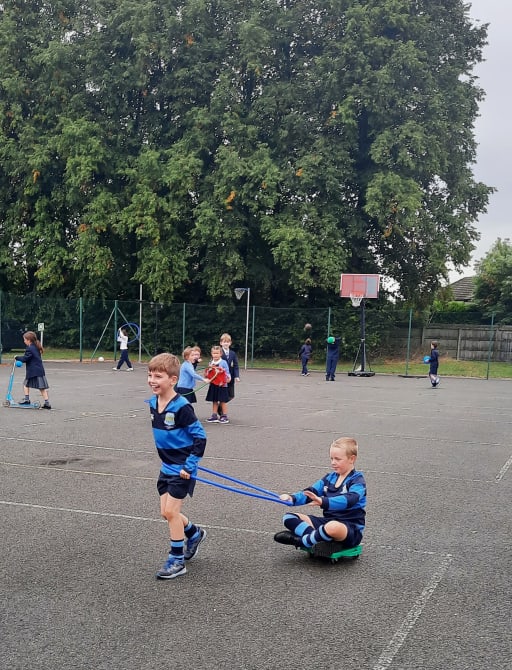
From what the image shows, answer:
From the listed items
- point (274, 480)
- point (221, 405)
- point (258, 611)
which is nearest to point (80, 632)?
point (258, 611)

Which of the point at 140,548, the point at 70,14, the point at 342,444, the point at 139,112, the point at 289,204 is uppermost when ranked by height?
the point at 70,14

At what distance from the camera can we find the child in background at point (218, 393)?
12.5 m

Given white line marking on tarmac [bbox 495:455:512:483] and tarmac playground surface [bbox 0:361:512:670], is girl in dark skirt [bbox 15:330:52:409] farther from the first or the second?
white line marking on tarmac [bbox 495:455:512:483]

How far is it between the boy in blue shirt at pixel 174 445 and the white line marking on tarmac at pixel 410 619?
1.59m

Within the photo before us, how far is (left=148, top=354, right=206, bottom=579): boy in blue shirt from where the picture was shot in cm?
490

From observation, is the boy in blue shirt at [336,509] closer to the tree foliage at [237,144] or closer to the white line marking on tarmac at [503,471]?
the white line marking on tarmac at [503,471]

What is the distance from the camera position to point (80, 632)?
12.8 feet

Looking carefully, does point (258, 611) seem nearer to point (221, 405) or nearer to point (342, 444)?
point (342, 444)

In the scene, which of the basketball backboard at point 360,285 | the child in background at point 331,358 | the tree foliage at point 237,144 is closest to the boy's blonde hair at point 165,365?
the child in background at point 331,358

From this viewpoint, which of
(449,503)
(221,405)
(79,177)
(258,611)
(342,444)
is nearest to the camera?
(258,611)

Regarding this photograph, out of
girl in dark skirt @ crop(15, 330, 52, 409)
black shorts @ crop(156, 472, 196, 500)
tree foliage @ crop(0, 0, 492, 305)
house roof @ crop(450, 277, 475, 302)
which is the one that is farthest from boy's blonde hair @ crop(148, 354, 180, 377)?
house roof @ crop(450, 277, 475, 302)

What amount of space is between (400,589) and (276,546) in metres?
1.22

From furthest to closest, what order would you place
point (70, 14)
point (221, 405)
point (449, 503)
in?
point (70, 14) → point (221, 405) → point (449, 503)

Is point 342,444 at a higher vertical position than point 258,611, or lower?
higher
